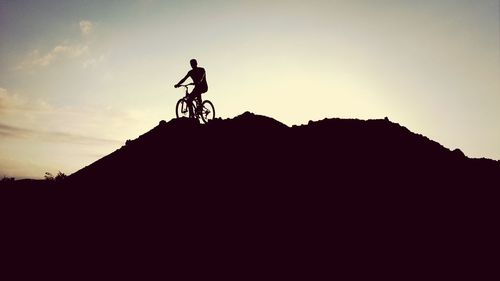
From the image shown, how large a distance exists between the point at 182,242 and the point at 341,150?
381 inches

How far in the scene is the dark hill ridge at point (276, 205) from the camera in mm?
12375

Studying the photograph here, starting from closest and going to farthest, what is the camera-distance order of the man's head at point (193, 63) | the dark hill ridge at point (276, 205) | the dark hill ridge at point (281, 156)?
1. the dark hill ridge at point (276, 205)
2. the dark hill ridge at point (281, 156)
3. the man's head at point (193, 63)

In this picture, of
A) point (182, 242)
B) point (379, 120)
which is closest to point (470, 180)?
point (379, 120)

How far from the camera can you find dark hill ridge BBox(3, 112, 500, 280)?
12375 mm

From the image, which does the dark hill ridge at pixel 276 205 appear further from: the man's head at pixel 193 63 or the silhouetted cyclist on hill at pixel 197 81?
the man's head at pixel 193 63

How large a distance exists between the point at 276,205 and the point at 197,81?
7511mm

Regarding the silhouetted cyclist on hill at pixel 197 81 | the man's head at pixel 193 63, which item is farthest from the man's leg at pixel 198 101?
the man's head at pixel 193 63

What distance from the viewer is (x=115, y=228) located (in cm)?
1353

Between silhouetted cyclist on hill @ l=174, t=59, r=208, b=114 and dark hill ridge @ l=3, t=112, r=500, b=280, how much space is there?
4.84 ft

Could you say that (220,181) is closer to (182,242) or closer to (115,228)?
(182,242)

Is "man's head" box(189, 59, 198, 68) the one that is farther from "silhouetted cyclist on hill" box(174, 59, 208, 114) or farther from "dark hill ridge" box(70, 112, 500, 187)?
"dark hill ridge" box(70, 112, 500, 187)

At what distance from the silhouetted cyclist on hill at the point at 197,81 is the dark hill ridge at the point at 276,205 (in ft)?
4.84

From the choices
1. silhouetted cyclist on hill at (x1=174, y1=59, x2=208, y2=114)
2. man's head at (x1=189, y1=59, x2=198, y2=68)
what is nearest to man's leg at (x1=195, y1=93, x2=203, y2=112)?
silhouetted cyclist on hill at (x1=174, y1=59, x2=208, y2=114)

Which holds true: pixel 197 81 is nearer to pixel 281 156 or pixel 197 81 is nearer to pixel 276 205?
pixel 281 156
